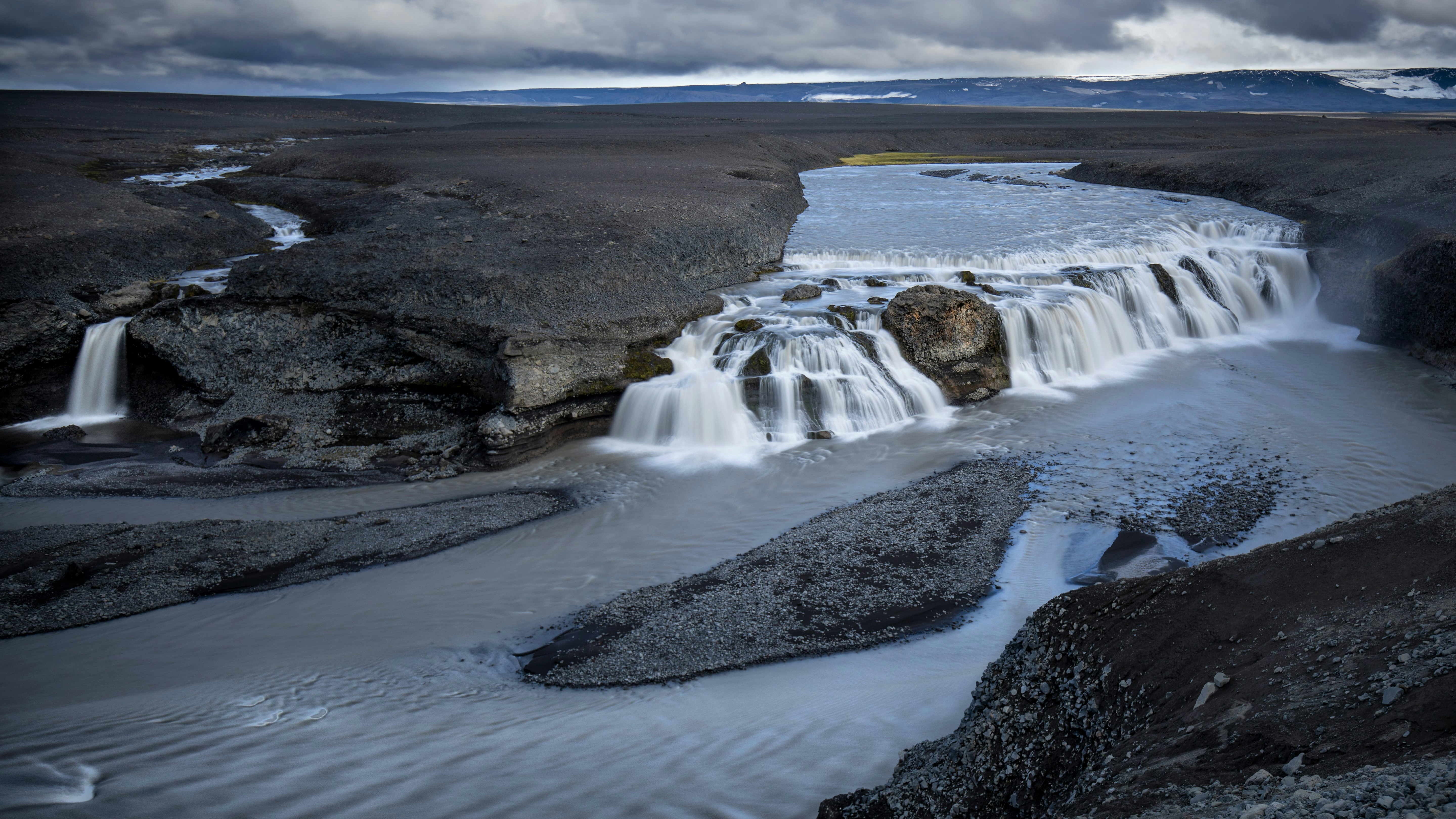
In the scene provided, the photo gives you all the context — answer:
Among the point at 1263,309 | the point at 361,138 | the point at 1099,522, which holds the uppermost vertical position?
the point at 361,138

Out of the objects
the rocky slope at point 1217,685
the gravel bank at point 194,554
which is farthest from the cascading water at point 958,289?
the rocky slope at point 1217,685

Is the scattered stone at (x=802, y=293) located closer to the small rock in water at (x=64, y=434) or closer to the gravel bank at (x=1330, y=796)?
the small rock in water at (x=64, y=434)

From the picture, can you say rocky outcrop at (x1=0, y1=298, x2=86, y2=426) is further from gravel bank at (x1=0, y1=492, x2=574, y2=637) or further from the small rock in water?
gravel bank at (x1=0, y1=492, x2=574, y2=637)

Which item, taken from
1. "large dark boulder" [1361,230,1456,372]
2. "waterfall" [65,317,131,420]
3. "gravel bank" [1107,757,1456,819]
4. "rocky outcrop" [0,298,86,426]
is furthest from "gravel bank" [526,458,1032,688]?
"rocky outcrop" [0,298,86,426]

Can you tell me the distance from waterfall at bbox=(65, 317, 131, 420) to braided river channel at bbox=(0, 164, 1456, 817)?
3.63m

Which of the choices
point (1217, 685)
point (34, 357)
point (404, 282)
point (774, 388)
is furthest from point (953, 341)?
point (34, 357)

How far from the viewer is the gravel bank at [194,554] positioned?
8406 mm

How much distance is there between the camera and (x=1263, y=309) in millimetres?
19547

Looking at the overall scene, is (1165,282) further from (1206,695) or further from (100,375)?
(100,375)

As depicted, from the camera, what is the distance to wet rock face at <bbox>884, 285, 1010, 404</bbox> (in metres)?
14.8

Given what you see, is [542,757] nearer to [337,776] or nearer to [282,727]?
[337,776]

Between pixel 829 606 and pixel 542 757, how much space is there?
344 centimetres

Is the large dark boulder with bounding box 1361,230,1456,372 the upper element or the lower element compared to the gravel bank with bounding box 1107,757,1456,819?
upper

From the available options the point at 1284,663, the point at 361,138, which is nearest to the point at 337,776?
the point at 1284,663
